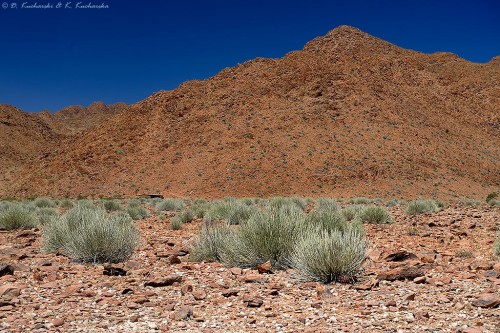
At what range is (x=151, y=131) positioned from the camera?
48.9 meters

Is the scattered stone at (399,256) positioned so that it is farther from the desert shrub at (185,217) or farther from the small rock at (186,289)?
the desert shrub at (185,217)

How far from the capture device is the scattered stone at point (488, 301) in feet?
14.9

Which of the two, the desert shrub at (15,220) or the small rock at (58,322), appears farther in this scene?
the desert shrub at (15,220)

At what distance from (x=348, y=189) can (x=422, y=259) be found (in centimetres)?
3050

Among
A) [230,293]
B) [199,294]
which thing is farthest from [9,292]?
[230,293]

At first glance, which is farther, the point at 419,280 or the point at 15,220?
the point at 15,220

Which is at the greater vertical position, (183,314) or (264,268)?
(264,268)

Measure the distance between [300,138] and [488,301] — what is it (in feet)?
131

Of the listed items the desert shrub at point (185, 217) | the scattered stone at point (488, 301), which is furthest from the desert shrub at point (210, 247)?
the desert shrub at point (185, 217)

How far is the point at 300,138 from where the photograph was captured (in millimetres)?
44250

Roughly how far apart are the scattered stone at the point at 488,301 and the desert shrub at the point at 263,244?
2.85 m

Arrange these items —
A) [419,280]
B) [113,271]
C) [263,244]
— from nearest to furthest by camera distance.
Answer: [419,280] < [113,271] < [263,244]

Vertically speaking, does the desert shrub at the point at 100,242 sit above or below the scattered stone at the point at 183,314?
above

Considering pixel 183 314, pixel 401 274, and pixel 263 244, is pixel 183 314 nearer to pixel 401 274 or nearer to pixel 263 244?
pixel 263 244
